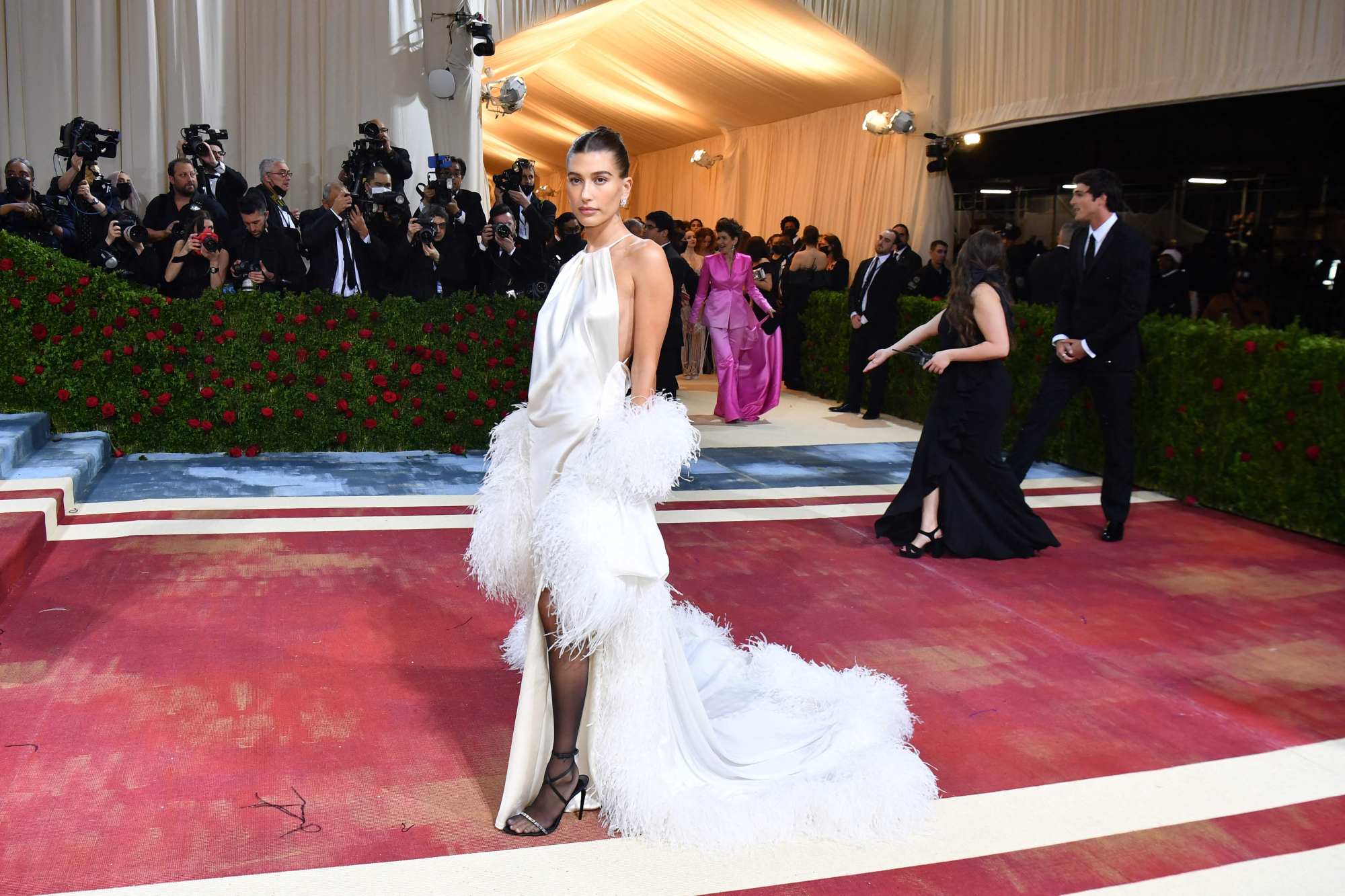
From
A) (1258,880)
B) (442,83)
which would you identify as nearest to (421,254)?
(442,83)

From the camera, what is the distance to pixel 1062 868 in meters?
2.86

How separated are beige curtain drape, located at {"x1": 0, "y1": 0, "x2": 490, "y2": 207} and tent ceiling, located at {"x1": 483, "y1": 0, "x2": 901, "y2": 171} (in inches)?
62.1

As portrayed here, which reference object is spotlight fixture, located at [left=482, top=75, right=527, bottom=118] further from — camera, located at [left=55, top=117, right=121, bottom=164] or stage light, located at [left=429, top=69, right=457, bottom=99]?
camera, located at [left=55, top=117, right=121, bottom=164]

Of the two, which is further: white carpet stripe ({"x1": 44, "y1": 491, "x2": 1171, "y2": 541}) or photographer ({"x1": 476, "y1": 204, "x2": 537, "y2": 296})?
photographer ({"x1": 476, "y1": 204, "x2": 537, "y2": 296})

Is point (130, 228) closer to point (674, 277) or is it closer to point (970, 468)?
point (674, 277)

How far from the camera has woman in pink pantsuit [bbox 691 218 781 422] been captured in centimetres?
1011

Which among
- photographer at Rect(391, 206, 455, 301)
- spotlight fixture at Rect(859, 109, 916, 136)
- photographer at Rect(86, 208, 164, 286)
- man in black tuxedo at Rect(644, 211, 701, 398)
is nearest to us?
photographer at Rect(86, 208, 164, 286)

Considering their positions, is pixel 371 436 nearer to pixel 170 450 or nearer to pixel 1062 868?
pixel 170 450

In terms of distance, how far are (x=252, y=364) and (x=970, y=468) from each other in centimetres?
473

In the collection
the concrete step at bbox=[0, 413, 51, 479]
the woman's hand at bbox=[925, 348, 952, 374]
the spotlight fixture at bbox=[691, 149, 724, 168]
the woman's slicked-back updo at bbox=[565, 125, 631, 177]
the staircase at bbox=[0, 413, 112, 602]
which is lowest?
the staircase at bbox=[0, 413, 112, 602]

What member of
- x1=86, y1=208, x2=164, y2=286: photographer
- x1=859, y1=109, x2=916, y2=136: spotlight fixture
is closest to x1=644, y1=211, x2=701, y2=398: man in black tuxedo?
x1=86, y1=208, x2=164, y2=286: photographer

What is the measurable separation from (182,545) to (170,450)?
2.19 metres

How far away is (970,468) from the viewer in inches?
230

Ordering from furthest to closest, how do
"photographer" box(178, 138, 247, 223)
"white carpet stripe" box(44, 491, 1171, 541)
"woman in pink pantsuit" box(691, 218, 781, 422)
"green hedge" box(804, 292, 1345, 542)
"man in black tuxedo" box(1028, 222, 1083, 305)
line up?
"woman in pink pantsuit" box(691, 218, 781, 422)
"man in black tuxedo" box(1028, 222, 1083, 305)
"photographer" box(178, 138, 247, 223)
"green hedge" box(804, 292, 1345, 542)
"white carpet stripe" box(44, 491, 1171, 541)
